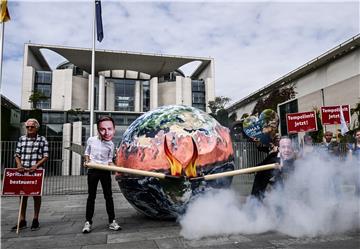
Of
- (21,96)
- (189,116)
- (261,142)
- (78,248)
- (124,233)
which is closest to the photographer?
(78,248)

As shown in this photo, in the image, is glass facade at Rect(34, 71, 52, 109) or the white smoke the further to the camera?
glass facade at Rect(34, 71, 52, 109)

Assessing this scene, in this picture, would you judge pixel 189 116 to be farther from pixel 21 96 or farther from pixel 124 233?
pixel 21 96

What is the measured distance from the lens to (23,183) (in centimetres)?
605

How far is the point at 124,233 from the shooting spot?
5.16 m

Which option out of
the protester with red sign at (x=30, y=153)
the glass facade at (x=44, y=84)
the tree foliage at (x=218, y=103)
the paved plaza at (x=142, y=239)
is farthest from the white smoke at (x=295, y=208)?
the glass facade at (x=44, y=84)

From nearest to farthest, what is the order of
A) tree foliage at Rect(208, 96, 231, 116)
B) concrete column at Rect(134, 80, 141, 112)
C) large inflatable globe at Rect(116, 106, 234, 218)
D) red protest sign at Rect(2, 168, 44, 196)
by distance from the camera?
large inflatable globe at Rect(116, 106, 234, 218)
red protest sign at Rect(2, 168, 44, 196)
tree foliage at Rect(208, 96, 231, 116)
concrete column at Rect(134, 80, 141, 112)

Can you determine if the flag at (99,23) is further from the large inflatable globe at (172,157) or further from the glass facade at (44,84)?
the glass facade at (44,84)

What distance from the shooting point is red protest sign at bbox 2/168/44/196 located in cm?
600

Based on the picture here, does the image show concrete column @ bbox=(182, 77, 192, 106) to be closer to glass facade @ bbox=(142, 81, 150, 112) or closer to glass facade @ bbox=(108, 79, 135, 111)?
glass facade @ bbox=(142, 81, 150, 112)

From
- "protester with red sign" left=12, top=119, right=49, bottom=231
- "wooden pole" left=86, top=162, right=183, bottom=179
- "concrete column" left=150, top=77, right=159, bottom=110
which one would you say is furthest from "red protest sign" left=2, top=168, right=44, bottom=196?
"concrete column" left=150, top=77, right=159, bottom=110

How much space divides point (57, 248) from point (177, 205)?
72.8 inches

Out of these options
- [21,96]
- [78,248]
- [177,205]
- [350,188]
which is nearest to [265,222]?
[177,205]

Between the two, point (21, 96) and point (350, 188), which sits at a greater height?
point (21, 96)

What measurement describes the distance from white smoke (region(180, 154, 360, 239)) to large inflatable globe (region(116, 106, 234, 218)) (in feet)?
1.01
